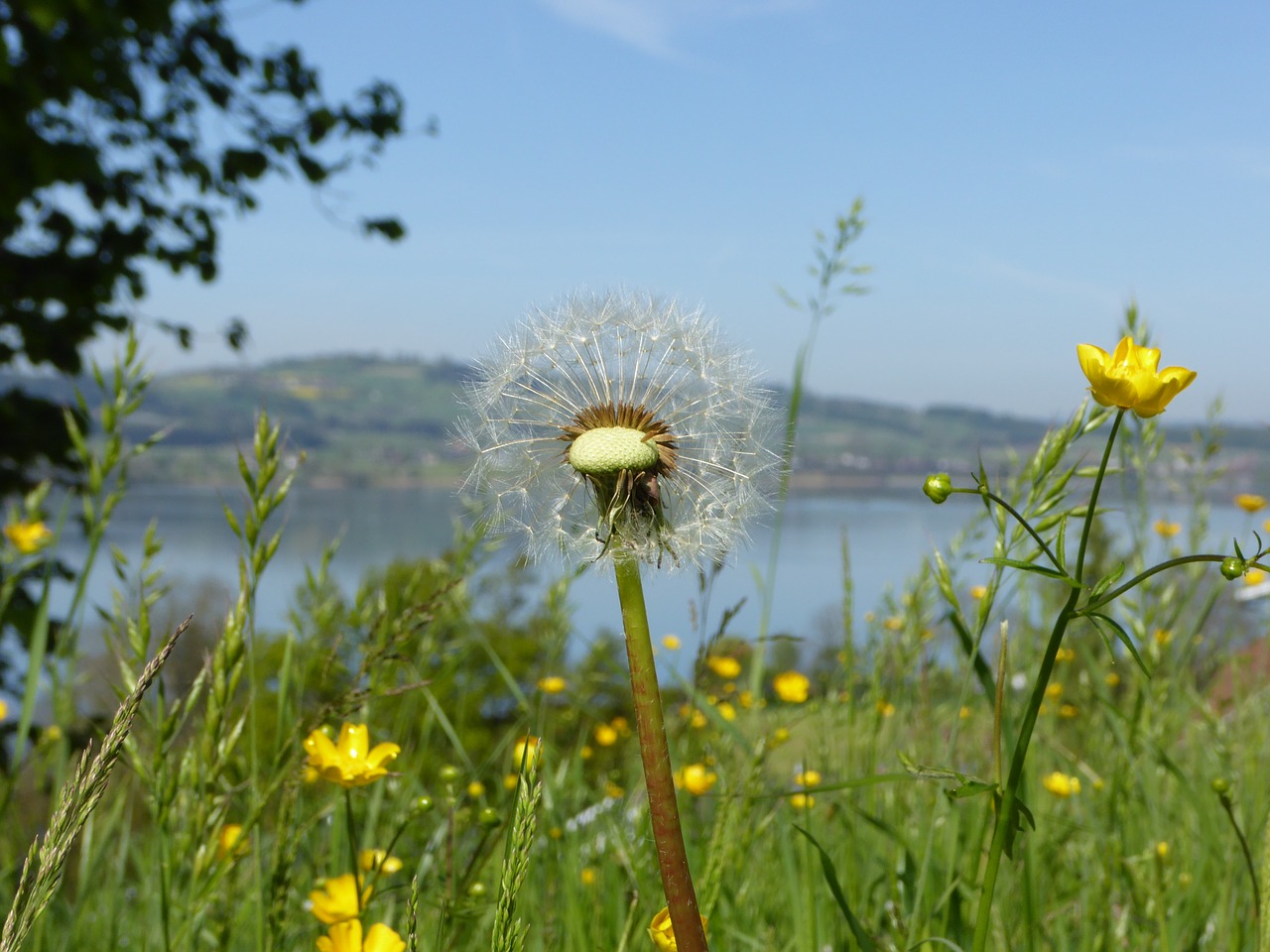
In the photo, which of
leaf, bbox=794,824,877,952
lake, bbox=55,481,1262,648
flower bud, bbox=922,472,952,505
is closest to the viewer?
flower bud, bbox=922,472,952,505

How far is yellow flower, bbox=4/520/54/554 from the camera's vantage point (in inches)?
114

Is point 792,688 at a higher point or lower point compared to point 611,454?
lower

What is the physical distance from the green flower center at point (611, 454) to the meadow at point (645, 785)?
0.05m

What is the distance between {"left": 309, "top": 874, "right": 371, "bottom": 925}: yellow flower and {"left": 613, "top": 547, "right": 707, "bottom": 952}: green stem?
0.69 meters

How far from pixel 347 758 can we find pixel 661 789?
82cm

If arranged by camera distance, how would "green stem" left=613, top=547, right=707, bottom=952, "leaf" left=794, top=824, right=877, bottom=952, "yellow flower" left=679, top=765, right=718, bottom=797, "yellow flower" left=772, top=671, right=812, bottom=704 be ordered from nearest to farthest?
"green stem" left=613, top=547, right=707, bottom=952
"leaf" left=794, top=824, right=877, bottom=952
"yellow flower" left=679, top=765, right=718, bottom=797
"yellow flower" left=772, top=671, right=812, bottom=704

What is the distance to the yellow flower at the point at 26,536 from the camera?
9.52 ft

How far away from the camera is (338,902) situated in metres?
1.36

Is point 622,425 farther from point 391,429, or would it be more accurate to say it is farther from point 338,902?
point 391,429

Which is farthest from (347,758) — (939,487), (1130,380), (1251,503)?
(1251,503)

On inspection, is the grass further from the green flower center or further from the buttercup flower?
the green flower center

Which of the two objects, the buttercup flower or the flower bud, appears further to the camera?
the buttercup flower

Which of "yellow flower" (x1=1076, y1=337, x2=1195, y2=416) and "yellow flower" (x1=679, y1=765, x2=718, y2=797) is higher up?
"yellow flower" (x1=1076, y1=337, x2=1195, y2=416)

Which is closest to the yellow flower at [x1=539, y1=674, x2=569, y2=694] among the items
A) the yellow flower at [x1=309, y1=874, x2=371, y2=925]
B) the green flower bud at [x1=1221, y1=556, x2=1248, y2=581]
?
the yellow flower at [x1=309, y1=874, x2=371, y2=925]
